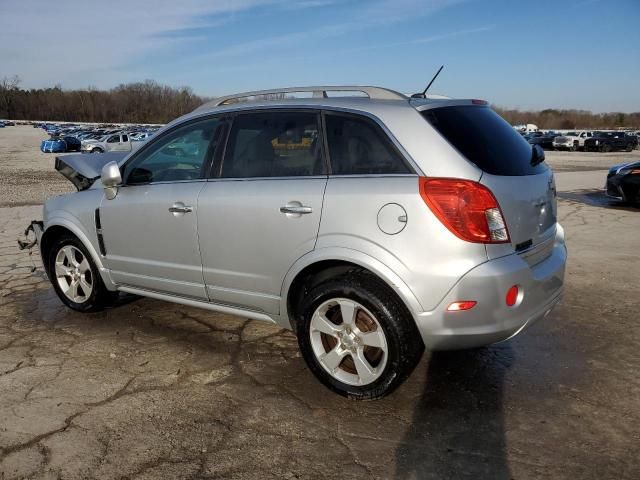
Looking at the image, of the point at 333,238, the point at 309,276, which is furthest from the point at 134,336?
the point at 333,238

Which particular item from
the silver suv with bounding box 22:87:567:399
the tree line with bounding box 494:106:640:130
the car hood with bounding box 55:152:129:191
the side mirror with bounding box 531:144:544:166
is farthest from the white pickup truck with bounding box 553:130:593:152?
the tree line with bounding box 494:106:640:130

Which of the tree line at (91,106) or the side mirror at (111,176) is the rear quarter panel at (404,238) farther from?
the tree line at (91,106)

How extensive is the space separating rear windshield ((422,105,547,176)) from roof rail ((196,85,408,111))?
294mm

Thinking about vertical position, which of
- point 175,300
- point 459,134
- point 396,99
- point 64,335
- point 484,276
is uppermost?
point 396,99

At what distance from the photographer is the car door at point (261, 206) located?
3158 mm

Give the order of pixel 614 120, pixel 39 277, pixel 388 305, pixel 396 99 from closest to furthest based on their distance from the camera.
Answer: pixel 388 305 → pixel 396 99 → pixel 39 277 → pixel 614 120

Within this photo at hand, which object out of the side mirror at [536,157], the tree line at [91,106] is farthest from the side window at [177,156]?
the tree line at [91,106]

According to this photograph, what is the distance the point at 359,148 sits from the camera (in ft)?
10.1

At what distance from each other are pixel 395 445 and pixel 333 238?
1.11 m

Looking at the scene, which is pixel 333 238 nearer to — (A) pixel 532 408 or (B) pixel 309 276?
(B) pixel 309 276

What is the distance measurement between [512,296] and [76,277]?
358 centimetres

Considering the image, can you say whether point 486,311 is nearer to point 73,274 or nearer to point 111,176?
point 111,176

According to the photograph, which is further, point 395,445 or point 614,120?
point 614,120

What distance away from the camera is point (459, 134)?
2.95 m
